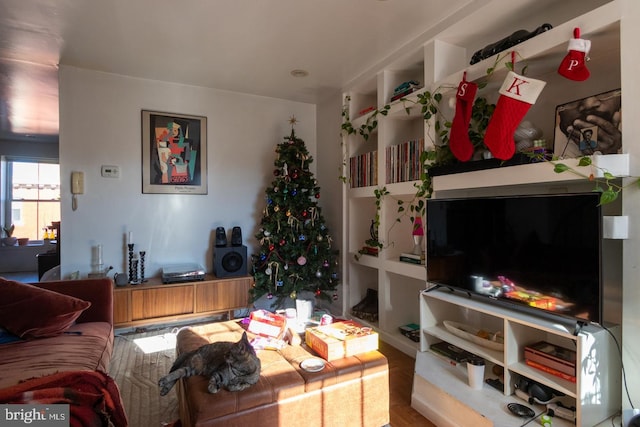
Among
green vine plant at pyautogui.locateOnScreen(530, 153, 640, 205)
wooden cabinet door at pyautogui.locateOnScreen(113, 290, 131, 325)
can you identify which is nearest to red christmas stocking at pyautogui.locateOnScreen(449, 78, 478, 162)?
green vine plant at pyautogui.locateOnScreen(530, 153, 640, 205)

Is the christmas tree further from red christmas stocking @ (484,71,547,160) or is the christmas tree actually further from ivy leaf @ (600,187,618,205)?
ivy leaf @ (600,187,618,205)

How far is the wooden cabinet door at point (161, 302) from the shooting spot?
9.60 ft

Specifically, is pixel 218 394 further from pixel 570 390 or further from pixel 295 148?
pixel 295 148

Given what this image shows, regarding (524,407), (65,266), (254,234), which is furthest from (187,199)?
(524,407)

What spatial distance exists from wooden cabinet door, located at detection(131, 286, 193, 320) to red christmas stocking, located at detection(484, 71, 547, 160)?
2.76m

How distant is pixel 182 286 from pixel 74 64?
222cm

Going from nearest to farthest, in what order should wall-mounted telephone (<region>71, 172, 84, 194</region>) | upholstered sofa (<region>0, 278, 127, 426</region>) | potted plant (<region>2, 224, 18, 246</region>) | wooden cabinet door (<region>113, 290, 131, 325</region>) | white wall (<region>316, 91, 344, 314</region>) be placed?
upholstered sofa (<region>0, 278, 127, 426</region>)
wooden cabinet door (<region>113, 290, 131, 325</region>)
wall-mounted telephone (<region>71, 172, 84, 194</region>)
white wall (<region>316, 91, 344, 314</region>)
potted plant (<region>2, 224, 18, 246</region>)

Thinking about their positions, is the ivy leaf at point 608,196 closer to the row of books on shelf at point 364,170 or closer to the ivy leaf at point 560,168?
the ivy leaf at point 560,168

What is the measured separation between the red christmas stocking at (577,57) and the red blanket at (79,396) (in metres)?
2.44

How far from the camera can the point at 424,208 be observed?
2.44 m

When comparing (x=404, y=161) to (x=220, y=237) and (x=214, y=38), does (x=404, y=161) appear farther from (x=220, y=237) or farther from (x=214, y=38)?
(x=220, y=237)

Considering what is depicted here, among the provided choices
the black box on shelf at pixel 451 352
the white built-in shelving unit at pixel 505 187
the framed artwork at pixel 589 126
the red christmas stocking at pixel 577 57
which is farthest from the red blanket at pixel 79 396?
the red christmas stocking at pixel 577 57

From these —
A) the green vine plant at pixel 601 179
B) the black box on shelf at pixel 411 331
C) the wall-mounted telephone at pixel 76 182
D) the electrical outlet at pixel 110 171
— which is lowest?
the black box on shelf at pixel 411 331

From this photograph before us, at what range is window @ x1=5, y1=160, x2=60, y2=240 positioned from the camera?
20.8 feet
